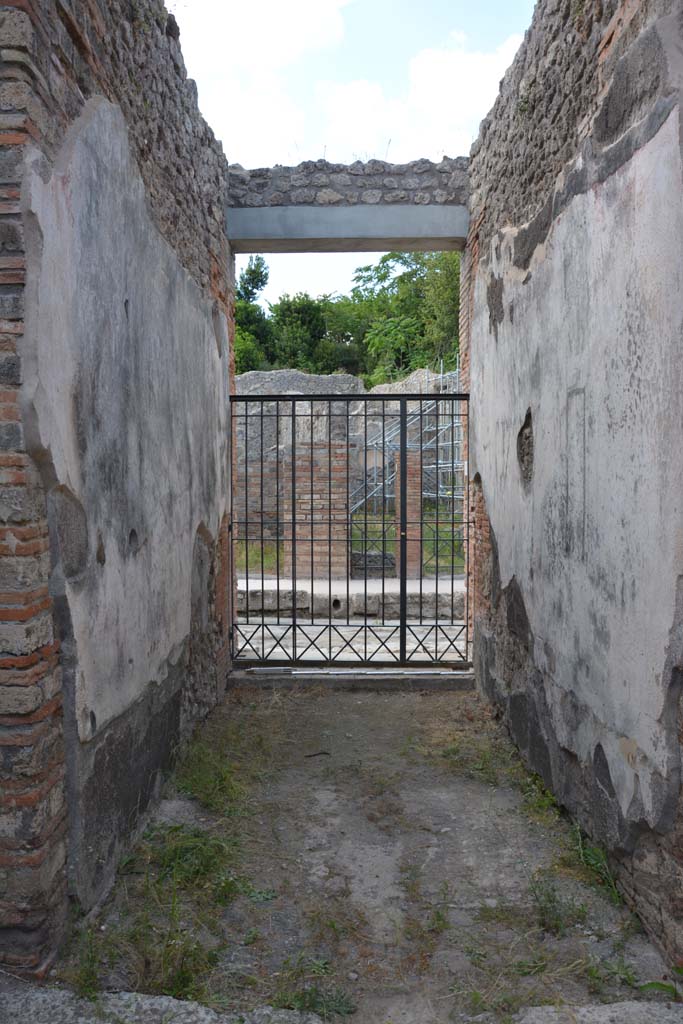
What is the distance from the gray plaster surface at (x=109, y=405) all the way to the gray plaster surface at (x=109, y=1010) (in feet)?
2.50

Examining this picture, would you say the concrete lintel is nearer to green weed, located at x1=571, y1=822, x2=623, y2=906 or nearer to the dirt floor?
the dirt floor

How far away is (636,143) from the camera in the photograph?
2.66m

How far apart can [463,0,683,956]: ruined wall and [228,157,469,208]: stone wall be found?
104 cm

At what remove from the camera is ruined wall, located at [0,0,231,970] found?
2309 mm

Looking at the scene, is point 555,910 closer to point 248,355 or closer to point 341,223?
point 341,223

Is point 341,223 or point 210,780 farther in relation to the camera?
point 341,223

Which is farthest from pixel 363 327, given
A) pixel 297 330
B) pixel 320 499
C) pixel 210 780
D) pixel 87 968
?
pixel 87 968

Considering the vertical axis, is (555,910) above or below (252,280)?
below

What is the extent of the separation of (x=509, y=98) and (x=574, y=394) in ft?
7.54

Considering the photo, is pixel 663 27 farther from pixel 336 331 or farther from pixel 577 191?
pixel 336 331

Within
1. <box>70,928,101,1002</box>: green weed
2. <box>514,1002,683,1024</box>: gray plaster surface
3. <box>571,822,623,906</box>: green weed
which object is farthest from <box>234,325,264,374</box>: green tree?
<box>514,1002,683,1024</box>: gray plaster surface

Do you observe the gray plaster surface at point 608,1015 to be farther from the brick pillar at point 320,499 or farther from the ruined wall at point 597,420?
the brick pillar at point 320,499

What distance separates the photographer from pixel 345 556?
965 cm

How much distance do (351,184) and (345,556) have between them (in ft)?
15.8
